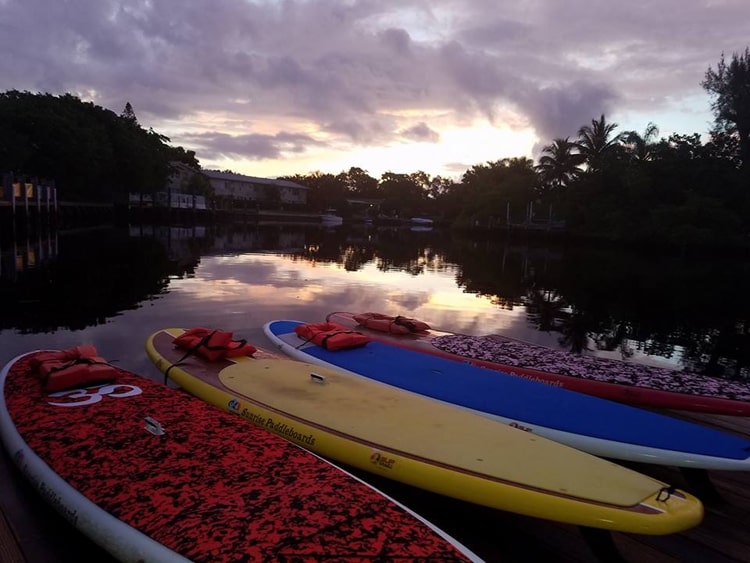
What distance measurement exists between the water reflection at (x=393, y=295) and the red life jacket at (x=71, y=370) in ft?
17.7

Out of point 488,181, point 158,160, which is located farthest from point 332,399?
point 488,181

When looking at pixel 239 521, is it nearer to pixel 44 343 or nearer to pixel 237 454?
pixel 237 454

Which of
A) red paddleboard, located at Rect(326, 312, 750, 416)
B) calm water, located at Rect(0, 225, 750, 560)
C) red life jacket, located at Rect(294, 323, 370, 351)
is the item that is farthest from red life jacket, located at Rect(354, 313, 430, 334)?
calm water, located at Rect(0, 225, 750, 560)

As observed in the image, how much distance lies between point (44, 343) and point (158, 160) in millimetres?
44398

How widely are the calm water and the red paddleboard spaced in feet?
7.67

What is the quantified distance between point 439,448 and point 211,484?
1.42 m

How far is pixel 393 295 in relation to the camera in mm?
14984

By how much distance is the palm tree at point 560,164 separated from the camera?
1977 inches

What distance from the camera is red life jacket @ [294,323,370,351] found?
243 inches

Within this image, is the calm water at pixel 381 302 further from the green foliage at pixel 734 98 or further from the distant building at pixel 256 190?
the distant building at pixel 256 190

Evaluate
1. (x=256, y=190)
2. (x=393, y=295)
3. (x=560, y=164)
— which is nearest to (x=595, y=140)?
(x=560, y=164)

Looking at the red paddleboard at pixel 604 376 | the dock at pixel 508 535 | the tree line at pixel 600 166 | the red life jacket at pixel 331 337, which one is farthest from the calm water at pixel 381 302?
the tree line at pixel 600 166

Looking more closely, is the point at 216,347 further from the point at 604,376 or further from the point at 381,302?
the point at 381,302

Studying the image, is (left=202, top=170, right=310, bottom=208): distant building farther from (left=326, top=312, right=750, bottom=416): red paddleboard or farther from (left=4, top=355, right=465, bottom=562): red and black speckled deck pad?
(left=4, top=355, right=465, bottom=562): red and black speckled deck pad
